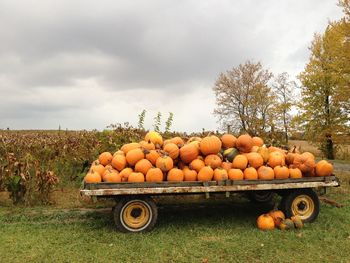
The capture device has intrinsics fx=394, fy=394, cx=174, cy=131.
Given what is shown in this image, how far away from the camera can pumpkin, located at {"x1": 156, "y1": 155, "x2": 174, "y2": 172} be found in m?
6.75

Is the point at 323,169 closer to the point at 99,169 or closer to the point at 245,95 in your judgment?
the point at 99,169

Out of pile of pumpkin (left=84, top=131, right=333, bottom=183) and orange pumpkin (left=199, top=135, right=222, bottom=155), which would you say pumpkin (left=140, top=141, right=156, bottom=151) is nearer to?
pile of pumpkin (left=84, top=131, right=333, bottom=183)

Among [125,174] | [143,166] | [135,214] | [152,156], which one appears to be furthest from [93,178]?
[152,156]

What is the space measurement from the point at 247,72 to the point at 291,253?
118 ft

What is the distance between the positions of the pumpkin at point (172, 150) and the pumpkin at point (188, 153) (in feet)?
0.29

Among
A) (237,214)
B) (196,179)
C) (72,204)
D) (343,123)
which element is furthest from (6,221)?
(343,123)

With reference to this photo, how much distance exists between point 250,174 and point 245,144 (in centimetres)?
65

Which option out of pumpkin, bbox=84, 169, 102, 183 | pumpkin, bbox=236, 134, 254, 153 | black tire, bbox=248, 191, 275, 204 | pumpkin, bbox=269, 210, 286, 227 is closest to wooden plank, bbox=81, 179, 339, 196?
pumpkin, bbox=84, 169, 102, 183

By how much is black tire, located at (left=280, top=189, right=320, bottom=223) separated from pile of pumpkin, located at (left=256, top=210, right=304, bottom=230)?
0.26 metres

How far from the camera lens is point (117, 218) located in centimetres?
669

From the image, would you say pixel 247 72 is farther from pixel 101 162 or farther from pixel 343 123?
pixel 101 162

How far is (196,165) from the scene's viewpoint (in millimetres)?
6898

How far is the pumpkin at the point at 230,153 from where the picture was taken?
7.32 metres

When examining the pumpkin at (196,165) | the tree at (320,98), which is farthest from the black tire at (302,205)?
the tree at (320,98)
